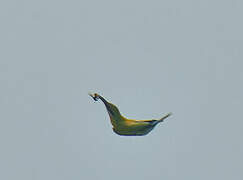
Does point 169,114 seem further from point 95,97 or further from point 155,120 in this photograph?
point 95,97

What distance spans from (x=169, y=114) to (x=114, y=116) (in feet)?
3.54

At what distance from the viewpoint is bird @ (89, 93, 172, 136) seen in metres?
17.2

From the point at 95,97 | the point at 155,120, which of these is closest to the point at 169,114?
the point at 155,120

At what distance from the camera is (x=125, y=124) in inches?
677

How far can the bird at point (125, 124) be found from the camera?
17.2 metres

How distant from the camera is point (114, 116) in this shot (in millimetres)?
17203

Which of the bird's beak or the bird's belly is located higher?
the bird's beak

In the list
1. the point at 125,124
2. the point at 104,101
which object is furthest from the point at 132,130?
the point at 104,101

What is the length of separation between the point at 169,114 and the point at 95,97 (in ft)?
4.94

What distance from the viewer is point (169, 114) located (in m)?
17.0

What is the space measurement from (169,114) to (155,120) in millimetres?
411

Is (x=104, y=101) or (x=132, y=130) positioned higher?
(x=104, y=101)

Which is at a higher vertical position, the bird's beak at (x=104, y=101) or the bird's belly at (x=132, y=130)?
the bird's beak at (x=104, y=101)

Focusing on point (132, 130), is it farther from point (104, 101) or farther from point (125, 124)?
point (104, 101)
